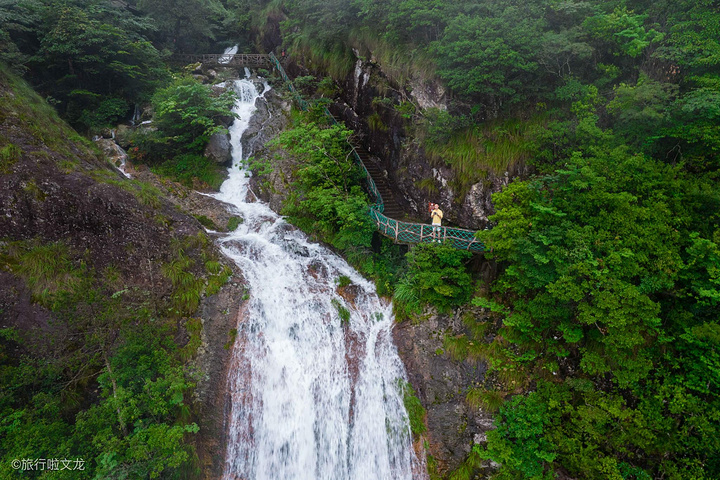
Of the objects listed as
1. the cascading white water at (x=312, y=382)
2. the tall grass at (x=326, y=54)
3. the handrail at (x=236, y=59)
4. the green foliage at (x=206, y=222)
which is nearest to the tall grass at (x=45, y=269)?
the cascading white water at (x=312, y=382)

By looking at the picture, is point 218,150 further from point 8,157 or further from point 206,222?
point 8,157

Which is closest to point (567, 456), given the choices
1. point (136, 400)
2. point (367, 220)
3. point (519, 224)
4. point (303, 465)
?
point (519, 224)

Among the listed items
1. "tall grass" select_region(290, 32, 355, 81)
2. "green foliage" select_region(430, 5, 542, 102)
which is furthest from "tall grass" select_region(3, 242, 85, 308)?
"tall grass" select_region(290, 32, 355, 81)

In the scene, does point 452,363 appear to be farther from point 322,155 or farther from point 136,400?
point 322,155

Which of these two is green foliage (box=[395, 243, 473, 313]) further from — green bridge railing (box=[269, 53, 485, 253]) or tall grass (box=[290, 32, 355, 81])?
tall grass (box=[290, 32, 355, 81])

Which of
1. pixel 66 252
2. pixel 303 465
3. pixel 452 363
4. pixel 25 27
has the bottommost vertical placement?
pixel 303 465

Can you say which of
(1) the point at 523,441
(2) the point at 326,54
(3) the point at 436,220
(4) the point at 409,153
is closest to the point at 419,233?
(3) the point at 436,220
